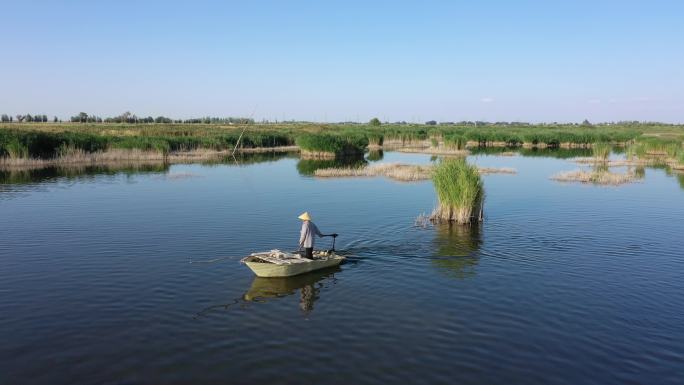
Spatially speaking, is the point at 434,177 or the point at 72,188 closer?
the point at 434,177

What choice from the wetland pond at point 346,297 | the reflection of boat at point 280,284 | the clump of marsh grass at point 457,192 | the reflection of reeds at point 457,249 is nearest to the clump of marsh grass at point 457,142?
the wetland pond at point 346,297

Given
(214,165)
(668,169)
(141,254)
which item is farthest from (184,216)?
(668,169)

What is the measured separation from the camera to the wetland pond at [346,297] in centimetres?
1138

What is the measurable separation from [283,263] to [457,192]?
12230 mm

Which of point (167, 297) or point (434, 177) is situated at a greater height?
point (434, 177)

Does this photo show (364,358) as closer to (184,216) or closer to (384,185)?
(184,216)

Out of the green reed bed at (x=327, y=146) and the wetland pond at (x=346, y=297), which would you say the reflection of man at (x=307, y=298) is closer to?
the wetland pond at (x=346, y=297)

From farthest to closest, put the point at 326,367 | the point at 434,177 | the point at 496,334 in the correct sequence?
the point at 434,177 < the point at 496,334 < the point at 326,367

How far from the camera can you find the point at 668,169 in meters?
53.0

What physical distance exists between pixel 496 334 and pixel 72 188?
109ft

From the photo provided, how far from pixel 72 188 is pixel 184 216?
14.6m

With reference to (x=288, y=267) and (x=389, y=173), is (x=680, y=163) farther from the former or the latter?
(x=288, y=267)

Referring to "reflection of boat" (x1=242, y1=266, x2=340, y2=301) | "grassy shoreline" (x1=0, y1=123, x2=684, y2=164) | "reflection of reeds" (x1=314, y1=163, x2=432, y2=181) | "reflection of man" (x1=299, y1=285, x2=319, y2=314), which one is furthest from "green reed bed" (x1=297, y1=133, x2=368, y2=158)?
"reflection of man" (x1=299, y1=285, x2=319, y2=314)

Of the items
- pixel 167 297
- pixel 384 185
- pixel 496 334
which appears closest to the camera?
pixel 496 334
